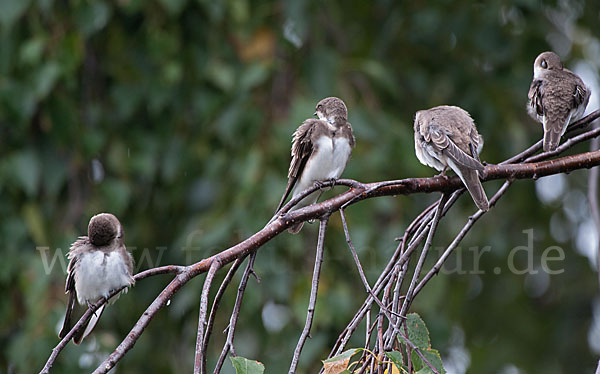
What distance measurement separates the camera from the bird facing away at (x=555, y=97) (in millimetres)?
3438

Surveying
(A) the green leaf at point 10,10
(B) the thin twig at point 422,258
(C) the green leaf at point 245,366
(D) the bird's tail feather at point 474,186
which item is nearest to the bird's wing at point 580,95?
(D) the bird's tail feather at point 474,186

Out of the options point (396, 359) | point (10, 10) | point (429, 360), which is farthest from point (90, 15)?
point (396, 359)

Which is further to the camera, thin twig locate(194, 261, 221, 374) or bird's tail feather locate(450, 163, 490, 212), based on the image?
bird's tail feather locate(450, 163, 490, 212)

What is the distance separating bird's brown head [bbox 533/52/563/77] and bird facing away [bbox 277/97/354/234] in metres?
1.10

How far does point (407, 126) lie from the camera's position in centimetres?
652

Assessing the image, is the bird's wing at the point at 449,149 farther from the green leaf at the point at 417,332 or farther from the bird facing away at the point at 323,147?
the green leaf at the point at 417,332

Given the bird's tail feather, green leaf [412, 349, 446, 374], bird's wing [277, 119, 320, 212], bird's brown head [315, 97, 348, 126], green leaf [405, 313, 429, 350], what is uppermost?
bird's brown head [315, 97, 348, 126]

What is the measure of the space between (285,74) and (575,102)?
2517mm

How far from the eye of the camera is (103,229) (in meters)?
3.76

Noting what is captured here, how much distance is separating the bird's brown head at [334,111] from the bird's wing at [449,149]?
25.5 inches

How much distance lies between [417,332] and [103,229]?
197 centimetres

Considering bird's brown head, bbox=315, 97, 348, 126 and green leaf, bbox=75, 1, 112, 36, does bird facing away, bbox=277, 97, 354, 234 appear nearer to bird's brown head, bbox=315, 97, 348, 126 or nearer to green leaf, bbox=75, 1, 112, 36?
bird's brown head, bbox=315, 97, 348, 126

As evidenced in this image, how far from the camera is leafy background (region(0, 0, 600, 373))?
5195mm

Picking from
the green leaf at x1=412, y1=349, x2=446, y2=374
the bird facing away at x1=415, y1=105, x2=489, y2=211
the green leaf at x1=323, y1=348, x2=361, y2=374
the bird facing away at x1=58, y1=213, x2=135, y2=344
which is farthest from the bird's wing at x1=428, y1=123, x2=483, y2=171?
the bird facing away at x1=58, y1=213, x2=135, y2=344
